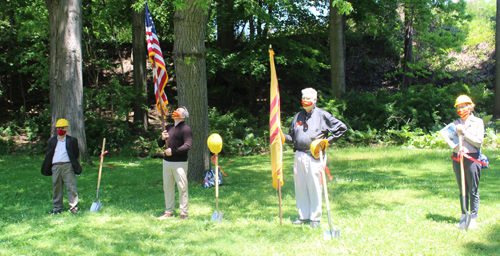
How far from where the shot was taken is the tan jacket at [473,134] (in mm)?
5348

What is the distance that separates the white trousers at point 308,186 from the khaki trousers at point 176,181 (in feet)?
6.11

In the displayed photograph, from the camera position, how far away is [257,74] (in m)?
18.3

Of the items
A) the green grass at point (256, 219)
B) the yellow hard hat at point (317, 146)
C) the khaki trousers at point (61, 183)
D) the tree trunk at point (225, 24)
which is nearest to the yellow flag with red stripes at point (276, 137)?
the yellow hard hat at point (317, 146)

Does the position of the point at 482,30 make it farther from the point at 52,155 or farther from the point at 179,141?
the point at 52,155

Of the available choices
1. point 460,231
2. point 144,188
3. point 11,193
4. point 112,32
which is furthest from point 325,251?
point 112,32

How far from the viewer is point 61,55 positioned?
1257 cm

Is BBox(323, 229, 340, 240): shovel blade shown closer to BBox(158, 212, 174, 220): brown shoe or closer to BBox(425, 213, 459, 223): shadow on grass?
BBox(425, 213, 459, 223): shadow on grass

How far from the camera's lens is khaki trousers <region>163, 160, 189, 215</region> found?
20.6 feet

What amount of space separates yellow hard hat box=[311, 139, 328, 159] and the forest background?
10.1 metres

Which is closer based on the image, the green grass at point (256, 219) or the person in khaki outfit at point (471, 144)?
the green grass at point (256, 219)

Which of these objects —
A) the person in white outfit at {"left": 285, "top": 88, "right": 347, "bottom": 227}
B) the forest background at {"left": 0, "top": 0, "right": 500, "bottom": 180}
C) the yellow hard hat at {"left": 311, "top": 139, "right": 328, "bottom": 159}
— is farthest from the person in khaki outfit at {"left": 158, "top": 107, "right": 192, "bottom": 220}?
the forest background at {"left": 0, "top": 0, "right": 500, "bottom": 180}

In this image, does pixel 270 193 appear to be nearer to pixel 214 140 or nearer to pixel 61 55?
pixel 214 140

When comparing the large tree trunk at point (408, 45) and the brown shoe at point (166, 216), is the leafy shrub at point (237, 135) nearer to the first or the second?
the brown shoe at point (166, 216)

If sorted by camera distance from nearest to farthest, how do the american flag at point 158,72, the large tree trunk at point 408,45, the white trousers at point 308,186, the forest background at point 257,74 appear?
the white trousers at point 308,186 → the american flag at point 158,72 → the forest background at point 257,74 → the large tree trunk at point 408,45
